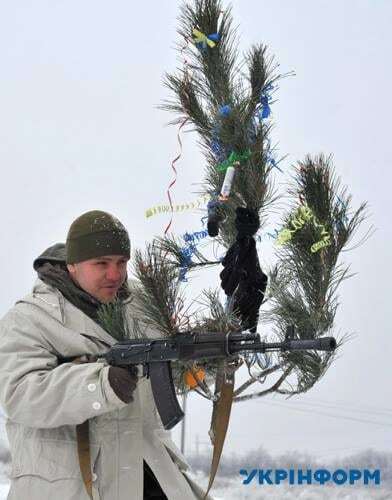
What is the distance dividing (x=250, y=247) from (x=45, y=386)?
0.45 meters

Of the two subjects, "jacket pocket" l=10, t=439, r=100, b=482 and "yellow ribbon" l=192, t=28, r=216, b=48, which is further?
"yellow ribbon" l=192, t=28, r=216, b=48

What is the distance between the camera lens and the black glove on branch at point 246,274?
141cm

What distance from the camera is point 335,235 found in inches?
56.4

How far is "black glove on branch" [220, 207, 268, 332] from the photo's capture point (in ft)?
4.61

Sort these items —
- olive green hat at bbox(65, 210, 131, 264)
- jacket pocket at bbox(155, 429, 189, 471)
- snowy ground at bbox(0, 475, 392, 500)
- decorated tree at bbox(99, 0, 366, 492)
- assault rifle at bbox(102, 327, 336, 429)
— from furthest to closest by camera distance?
snowy ground at bbox(0, 475, 392, 500) < jacket pocket at bbox(155, 429, 189, 471) < olive green hat at bbox(65, 210, 131, 264) < decorated tree at bbox(99, 0, 366, 492) < assault rifle at bbox(102, 327, 336, 429)

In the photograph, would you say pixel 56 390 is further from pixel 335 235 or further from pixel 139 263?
pixel 335 235

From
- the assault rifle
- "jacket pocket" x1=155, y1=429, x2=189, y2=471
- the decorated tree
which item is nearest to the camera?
the assault rifle

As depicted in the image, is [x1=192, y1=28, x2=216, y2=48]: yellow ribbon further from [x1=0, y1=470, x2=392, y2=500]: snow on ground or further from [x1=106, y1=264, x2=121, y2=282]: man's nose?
[x1=0, y1=470, x2=392, y2=500]: snow on ground

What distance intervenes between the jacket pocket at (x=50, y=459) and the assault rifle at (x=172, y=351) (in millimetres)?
202

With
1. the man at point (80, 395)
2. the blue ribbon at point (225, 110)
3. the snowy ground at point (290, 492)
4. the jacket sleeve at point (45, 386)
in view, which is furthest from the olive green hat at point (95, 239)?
the snowy ground at point (290, 492)

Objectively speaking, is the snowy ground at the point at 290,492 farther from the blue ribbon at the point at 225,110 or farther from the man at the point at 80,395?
the blue ribbon at the point at 225,110

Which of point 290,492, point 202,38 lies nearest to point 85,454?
point 202,38

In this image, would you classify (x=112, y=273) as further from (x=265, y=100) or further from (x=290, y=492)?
(x=290, y=492)

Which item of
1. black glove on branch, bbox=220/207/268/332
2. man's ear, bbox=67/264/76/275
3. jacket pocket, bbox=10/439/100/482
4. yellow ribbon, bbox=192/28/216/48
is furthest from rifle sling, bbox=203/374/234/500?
yellow ribbon, bbox=192/28/216/48
